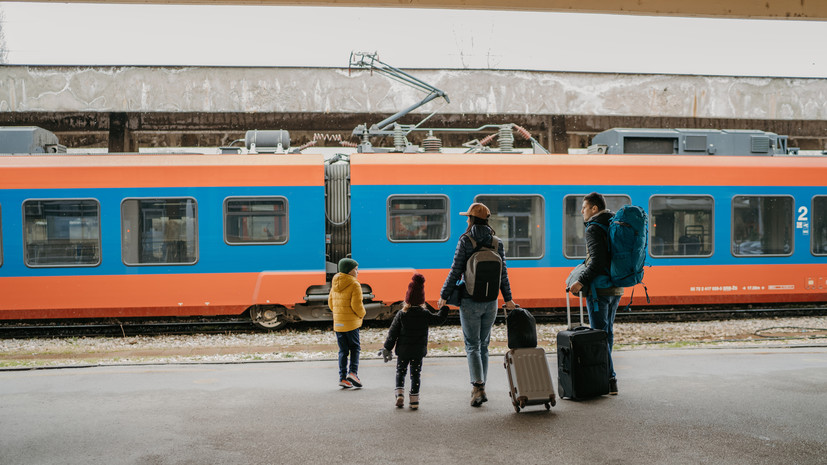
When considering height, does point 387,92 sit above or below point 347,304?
above

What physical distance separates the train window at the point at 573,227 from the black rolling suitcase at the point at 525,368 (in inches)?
214

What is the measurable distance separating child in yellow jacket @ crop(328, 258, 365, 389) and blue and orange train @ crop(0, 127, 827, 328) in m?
3.90

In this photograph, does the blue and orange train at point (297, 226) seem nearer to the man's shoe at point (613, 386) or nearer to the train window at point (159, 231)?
the train window at point (159, 231)

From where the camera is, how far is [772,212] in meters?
11.2

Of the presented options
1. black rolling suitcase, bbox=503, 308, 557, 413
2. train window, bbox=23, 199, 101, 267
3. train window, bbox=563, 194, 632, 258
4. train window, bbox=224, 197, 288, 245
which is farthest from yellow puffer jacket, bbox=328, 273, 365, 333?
train window, bbox=23, 199, 101, 267

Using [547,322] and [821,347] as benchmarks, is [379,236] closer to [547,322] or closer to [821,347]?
[547,322]

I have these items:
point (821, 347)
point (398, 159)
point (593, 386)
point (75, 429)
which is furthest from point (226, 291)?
point (821, 347)

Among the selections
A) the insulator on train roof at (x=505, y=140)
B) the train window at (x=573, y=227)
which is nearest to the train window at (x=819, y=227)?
the train window at (x=573, y=227)

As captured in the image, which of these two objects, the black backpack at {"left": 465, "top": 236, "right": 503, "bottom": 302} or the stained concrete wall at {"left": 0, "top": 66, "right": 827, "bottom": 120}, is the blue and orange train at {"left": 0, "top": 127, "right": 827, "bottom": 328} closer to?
the black backpack at {"left": 465, "top": 236, "right": 503, "bottom": 302}

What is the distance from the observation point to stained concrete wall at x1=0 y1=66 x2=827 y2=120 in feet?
48.5

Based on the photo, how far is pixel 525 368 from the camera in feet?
17.8

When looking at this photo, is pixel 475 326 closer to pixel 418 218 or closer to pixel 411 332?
pixel 411 332

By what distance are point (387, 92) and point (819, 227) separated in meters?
9.22

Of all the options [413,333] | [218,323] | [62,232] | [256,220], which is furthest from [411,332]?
[62,232]
